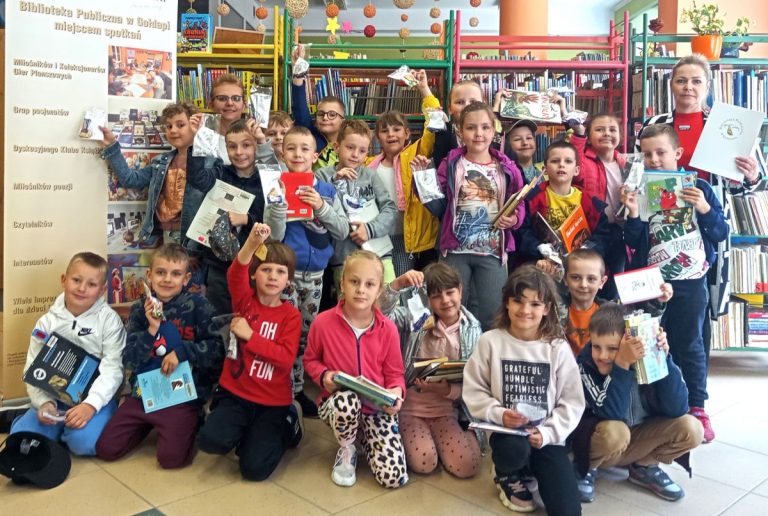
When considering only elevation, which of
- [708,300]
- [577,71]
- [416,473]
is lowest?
[416,473]

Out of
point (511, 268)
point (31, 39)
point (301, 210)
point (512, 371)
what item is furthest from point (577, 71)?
point (31, 39)

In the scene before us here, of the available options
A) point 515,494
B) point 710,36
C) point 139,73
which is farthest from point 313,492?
point 710,36

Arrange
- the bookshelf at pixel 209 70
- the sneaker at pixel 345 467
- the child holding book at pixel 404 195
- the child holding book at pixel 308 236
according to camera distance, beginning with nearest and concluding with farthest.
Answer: the sneaker at pixel 345 467, the child holding book at pixel 308 236, the child holding book at pixel 404 195, the bookshelf at pixel 209 70

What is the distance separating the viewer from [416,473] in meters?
2.71

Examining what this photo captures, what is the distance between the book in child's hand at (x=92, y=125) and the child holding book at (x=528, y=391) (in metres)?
2.31

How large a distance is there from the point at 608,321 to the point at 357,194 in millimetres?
1547

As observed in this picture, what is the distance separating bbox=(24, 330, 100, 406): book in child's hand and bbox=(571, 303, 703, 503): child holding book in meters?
2.18

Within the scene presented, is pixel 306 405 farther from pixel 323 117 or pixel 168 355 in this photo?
pixel 323 117

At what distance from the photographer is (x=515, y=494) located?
239 cm

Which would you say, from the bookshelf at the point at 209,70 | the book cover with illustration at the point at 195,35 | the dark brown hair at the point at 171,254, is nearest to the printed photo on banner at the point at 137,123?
the dark brown hair at the point at 171,254

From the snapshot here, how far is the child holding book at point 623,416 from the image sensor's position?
96.3 inches

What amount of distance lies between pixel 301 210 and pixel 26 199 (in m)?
1.42

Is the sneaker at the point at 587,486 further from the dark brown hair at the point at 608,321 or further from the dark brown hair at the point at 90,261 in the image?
the dark brown hair at the point at 90,261

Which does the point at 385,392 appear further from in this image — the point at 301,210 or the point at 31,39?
the point at 31,39
